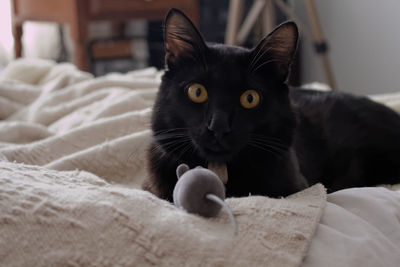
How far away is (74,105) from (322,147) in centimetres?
85

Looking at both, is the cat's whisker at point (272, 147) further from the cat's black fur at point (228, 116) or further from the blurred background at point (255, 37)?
the blurred background at point (255, 37)

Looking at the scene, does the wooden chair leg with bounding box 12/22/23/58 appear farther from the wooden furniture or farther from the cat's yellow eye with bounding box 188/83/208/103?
the cat's yellow eye with bounding box 188/83/208/103

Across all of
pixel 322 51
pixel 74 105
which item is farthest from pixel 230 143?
pixel 322 51

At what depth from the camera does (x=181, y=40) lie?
2.79 feet

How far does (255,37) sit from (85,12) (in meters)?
1.16

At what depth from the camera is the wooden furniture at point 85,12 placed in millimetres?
2443

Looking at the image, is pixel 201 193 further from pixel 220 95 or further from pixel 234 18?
pixel 234 18

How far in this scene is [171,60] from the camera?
2.89 feet

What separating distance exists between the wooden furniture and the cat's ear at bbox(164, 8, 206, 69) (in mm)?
1719

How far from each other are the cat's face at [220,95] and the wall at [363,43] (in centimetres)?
194

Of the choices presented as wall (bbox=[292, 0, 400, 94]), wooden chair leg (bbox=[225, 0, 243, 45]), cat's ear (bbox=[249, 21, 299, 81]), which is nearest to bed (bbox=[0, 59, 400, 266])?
cat's ear (bbox=[249, 21, 299, 81])

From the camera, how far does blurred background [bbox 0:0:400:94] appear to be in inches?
Answer: 101

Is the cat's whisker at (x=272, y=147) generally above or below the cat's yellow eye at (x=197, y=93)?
below

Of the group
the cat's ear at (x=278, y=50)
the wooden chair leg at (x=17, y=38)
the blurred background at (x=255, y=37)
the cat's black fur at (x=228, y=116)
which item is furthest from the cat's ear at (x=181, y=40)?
the wooden chair leg at (x=17, y=38)
